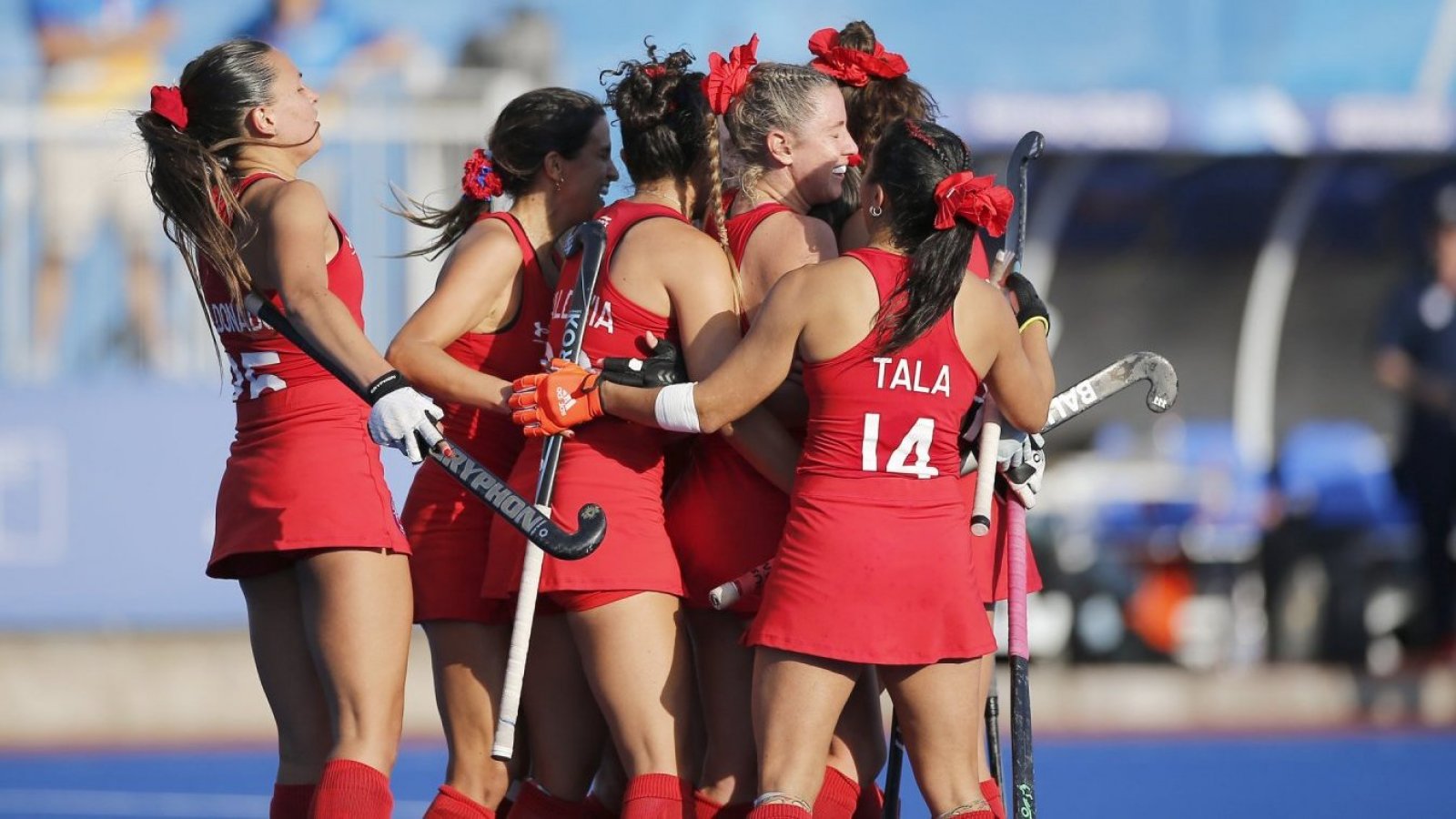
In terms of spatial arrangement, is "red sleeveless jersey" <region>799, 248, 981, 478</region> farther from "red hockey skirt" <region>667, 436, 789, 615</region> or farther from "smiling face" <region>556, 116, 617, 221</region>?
"smiling face" <region>556, 116, 617, 221</region>

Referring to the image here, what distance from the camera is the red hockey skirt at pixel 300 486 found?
380 cm

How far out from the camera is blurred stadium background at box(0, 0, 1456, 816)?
968cm

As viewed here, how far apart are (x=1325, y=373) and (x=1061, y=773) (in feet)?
16.0

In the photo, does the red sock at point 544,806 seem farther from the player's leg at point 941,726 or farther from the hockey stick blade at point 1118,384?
the hockey stick blade at point 1118,384

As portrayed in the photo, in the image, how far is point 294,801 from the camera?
13.1ft

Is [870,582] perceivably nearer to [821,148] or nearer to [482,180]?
[821,148]

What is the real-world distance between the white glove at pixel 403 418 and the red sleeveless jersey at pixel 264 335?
24cm

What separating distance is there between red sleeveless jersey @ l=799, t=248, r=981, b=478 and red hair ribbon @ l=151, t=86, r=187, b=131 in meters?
1.34

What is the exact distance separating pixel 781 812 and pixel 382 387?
3.53 feet

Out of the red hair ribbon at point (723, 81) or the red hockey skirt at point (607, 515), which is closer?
the red hockey skirt at point (607, 515)

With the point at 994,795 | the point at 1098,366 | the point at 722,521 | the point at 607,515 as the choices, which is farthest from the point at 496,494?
the point at 1098,366

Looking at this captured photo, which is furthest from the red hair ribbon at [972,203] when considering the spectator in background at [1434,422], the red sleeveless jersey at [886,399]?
the spectator in background at [1434,422]

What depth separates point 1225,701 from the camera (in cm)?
1036

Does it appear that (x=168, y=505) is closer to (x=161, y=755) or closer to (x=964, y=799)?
(x=161, y=755)
